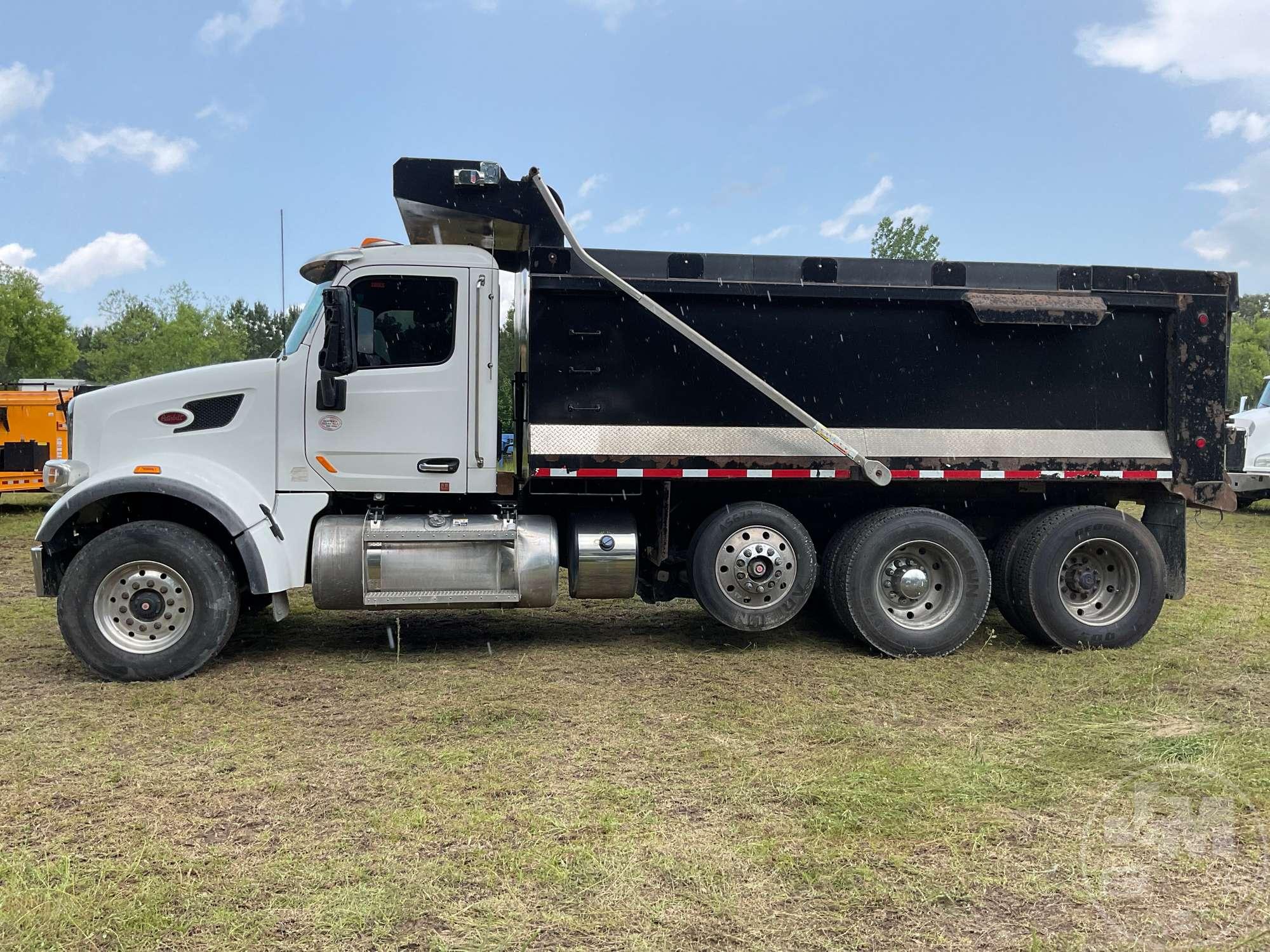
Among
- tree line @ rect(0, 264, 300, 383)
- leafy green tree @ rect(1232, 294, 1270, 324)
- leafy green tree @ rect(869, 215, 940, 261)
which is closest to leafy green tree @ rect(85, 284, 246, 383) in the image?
tree line @ rect(0, 264, 300, 383)

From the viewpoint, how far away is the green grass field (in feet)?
11.3

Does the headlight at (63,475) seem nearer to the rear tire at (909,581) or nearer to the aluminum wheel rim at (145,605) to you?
the aluminum wheel rim at (145,605)

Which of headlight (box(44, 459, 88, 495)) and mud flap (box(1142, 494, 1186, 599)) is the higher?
headlight (box(44, 459, 88, 495))

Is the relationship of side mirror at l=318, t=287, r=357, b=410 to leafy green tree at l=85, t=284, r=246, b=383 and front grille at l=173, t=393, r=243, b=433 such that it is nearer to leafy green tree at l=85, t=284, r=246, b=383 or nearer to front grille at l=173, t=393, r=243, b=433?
front grille at l=173, t=393, r=243, b=433

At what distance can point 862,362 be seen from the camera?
7387 mm

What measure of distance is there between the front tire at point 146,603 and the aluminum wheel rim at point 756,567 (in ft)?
11.0

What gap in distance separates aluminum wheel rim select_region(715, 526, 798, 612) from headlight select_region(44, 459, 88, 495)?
4.35 m

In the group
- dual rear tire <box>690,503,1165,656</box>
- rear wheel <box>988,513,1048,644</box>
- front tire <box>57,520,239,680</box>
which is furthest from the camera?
rear wheel <box>988,513,1048,644</box>

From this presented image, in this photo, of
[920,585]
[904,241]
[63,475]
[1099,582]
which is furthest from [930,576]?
[904,241]

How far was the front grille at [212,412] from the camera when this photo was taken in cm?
700

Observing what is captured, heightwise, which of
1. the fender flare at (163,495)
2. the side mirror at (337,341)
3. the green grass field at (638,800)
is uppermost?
the side mirror at (337,341)

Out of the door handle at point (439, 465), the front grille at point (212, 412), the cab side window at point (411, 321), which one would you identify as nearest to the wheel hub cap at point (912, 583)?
the door handle at point (439, 465)

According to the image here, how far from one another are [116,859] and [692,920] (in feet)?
7.24

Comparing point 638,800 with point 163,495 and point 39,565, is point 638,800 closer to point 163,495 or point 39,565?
point 163,495
